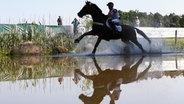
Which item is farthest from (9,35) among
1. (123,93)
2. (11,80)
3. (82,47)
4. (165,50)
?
(123,93)

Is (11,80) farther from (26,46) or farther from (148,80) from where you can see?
(26,46)

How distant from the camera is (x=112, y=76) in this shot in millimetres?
12773

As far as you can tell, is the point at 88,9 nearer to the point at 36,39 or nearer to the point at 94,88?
the point at 36,39

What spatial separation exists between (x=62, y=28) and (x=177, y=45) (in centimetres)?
755

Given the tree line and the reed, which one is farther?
the tree line

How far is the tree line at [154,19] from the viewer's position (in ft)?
124

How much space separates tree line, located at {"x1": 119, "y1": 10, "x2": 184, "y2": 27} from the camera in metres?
37.7

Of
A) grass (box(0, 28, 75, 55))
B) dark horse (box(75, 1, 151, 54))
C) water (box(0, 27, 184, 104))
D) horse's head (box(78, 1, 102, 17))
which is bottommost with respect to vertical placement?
water (box(0, 27, 184, 104))

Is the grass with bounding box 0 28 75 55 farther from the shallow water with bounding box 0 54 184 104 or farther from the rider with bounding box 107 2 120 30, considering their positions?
the shallow water with bounding box 0 54 184 104

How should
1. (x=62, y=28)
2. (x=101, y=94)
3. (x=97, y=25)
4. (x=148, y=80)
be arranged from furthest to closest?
1. (x=62, y=28)
2. (x=97, y=25)
3. (x=148, y=80)
4. (x=101, y=94)

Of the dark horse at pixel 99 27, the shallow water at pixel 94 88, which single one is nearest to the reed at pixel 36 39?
the dark horse at pixel 99 27

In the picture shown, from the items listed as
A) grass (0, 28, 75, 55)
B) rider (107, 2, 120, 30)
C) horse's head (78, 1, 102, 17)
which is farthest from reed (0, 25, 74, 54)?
rider (107, 2, 120, 30)

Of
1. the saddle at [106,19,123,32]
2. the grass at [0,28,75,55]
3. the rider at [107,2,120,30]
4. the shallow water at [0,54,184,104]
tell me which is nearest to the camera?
the shallow water at [0,54,184,104]

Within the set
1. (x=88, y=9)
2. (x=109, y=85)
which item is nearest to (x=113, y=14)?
(x=88, y=9)
